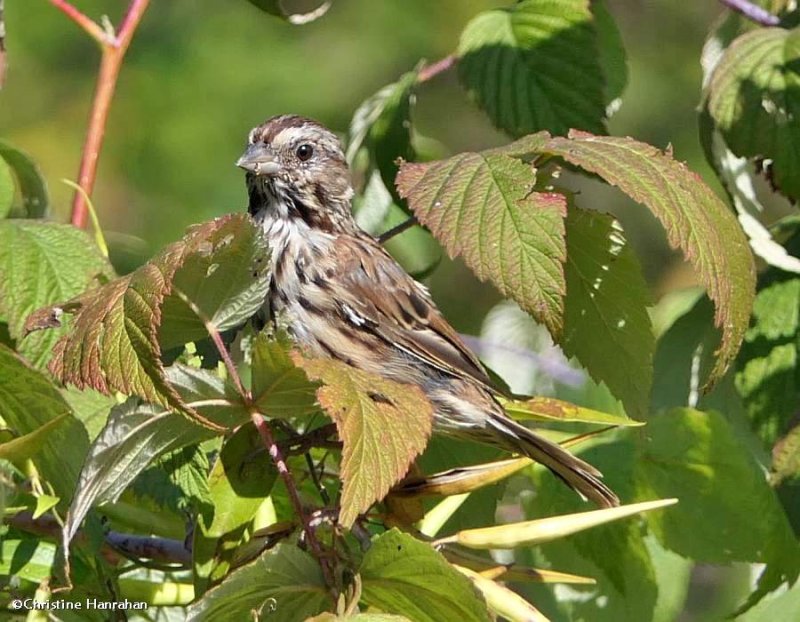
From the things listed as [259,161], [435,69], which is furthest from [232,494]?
[259,161]

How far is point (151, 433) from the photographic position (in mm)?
1496

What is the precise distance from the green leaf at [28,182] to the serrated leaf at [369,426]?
2.92ft

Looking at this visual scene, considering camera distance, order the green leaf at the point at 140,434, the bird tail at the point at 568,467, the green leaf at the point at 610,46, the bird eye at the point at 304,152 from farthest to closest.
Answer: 1. the bird eye at the point at 304,152
2. the green leaf at the point at 610,46
3. the bird tail at the point at 568,467
4. the green leaf at the point at 140,434

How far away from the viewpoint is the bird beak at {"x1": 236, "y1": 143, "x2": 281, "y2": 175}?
269 cm

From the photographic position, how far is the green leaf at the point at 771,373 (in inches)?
82.9

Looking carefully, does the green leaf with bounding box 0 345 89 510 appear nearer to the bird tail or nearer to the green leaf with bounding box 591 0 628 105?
the bird tail

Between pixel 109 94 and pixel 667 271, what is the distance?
505 centimetres

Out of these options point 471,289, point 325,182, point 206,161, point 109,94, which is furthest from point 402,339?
point 471,289

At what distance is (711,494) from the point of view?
1.96m

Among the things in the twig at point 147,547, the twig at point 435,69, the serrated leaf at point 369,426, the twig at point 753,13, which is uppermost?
the twig at point 753,13

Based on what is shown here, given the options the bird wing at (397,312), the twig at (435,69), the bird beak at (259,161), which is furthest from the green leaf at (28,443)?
the bird beak at (259,161)

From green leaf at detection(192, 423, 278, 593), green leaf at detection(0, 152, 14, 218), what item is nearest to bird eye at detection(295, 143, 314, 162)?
green leaf at detection(0, 152, 14, 218)

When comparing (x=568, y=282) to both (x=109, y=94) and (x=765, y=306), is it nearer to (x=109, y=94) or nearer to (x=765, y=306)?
(x=765, y=306)

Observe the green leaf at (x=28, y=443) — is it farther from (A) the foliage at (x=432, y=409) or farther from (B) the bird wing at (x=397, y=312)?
(B) the bird wing at (x=397, y=312)
